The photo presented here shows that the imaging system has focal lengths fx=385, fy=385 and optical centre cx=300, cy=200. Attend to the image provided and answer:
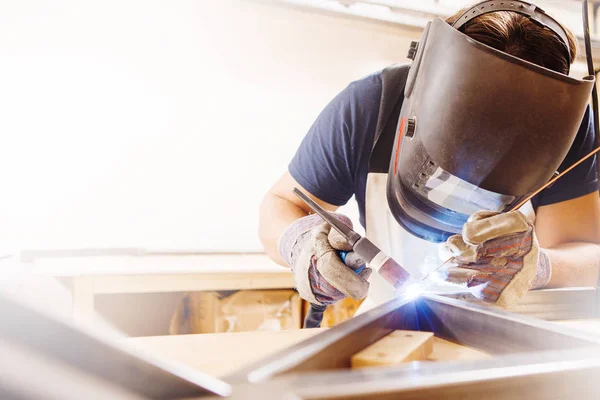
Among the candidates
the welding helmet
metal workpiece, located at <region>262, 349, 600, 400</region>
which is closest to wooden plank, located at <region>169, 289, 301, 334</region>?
the welding helmet

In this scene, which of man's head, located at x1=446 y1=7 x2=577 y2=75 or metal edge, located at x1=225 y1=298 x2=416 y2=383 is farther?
man's head, located at x1=446 y1=7 x2=577 y2=75

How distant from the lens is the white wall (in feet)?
7.07

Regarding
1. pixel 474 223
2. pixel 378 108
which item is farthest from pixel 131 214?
pixel 474 223

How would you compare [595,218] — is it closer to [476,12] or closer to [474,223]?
[474,223]

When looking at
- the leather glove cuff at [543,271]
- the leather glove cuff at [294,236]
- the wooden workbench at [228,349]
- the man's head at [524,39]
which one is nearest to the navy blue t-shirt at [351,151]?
A: the leather glove cuff at [294,236]

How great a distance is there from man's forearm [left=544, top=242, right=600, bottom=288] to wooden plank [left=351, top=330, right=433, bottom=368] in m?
0.80

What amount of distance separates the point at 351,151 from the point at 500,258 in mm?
611

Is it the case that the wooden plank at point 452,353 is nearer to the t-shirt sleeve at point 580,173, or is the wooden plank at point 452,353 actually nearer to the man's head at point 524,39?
the man's head at point 524,39

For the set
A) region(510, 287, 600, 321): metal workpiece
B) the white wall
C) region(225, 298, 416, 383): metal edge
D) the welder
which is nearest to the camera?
region(225, 298, 416, 383): metal edge

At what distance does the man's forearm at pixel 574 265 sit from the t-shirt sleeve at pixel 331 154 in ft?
2.25

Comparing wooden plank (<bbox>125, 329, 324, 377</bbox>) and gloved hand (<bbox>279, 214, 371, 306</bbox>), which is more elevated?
gloved hand (<bbox>279, 214, 371, 306</bbox>)

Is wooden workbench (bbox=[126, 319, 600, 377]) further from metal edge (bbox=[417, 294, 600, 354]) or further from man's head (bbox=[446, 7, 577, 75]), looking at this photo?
man's head (bbox=[446, 7, 577, 75])

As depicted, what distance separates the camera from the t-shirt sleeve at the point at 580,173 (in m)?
1.31

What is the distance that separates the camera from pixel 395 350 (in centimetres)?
54
